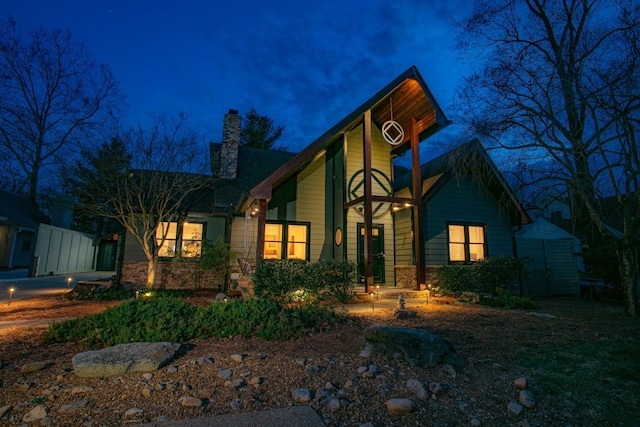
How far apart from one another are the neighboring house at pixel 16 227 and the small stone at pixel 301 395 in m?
20.6

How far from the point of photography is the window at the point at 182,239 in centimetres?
1078

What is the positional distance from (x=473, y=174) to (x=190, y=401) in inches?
408

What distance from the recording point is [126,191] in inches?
376

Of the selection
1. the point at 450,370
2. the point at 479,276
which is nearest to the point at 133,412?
the point at 450,370

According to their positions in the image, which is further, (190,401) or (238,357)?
(238,357)

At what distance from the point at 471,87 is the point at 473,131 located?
4.15ft

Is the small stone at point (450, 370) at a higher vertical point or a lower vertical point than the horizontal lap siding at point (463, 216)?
lower

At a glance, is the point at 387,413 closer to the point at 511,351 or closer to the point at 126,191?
the point at 511,351

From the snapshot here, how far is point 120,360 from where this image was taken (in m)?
3.13

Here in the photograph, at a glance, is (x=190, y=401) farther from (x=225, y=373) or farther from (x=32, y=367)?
(x=32, y=367)

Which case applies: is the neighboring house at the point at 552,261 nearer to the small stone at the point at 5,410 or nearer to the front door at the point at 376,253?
the front door at the point at 376,253

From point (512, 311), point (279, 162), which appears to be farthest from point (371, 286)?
point (279, 162)

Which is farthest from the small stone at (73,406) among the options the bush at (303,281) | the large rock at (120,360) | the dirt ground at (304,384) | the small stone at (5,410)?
the bush at (303,281)

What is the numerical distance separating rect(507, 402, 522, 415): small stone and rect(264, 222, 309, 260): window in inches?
344
